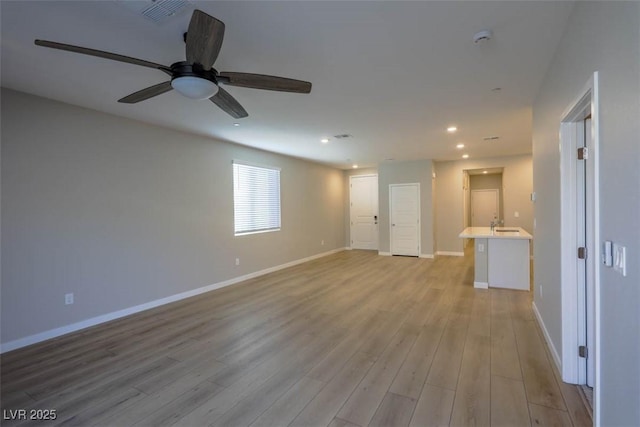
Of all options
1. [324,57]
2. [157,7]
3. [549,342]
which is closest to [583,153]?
[549,342]

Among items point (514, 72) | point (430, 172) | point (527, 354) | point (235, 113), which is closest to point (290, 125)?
point (235, 113)

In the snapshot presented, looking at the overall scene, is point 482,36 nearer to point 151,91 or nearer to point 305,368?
point 151,91

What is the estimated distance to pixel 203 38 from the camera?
1701 millimetres

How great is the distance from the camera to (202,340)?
125 inches

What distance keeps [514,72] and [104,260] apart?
16.5ft

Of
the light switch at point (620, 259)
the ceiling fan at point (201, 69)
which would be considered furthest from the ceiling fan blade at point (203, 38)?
the light switch at point (620, 259)

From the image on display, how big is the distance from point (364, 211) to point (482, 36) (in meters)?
7.53

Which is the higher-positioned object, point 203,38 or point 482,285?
point 203,38

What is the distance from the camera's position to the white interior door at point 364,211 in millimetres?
9484

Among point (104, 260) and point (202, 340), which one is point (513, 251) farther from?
point (104, 260)

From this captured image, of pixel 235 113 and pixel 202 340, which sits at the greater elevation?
pixel 235 113

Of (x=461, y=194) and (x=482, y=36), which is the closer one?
(x=482, y=36)

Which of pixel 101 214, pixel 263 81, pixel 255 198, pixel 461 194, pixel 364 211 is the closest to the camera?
pixel 263 81

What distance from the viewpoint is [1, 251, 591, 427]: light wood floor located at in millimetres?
2023
